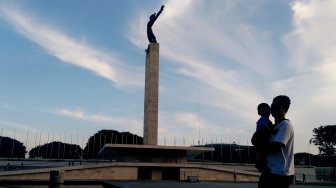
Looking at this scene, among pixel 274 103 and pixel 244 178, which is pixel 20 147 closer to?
pixel 244 178

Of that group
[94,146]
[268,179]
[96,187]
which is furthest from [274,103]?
[94,146]

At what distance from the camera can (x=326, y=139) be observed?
69812 mm

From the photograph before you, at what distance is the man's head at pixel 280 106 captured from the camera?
3.60 meters

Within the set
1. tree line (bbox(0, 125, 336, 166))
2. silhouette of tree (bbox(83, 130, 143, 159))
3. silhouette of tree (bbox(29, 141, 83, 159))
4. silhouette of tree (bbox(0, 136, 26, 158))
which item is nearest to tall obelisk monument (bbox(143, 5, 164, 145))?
tree line (bbox(0, 125, 336, 166))

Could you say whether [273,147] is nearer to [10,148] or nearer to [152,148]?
[152,148]

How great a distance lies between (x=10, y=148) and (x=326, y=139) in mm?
68601

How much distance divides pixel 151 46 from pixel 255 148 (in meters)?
31.4

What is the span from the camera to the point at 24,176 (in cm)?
3127

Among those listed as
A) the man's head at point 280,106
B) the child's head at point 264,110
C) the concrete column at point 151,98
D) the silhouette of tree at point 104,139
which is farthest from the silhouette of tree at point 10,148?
the man's head at point 280,106

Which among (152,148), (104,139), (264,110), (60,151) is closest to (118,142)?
(104,139)

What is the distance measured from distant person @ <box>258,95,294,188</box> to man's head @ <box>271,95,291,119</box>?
13cm

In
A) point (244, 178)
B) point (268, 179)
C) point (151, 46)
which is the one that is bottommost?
point (244, 178)

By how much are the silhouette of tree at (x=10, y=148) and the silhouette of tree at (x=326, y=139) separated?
65163 millimetres

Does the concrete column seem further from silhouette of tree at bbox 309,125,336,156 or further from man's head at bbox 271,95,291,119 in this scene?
silhouette of tree at bbox 309,125,336,156
